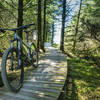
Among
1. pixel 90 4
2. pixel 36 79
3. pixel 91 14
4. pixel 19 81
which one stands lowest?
pixel 36 79

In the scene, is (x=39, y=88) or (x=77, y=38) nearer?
(x=39, y=88)

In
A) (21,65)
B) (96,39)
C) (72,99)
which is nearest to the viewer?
(21,65)

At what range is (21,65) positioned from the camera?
273 centimetres

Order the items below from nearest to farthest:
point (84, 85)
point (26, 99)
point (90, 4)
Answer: point (26, 99) → point (84, 85) → point (90, 4)

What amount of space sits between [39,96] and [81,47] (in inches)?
336

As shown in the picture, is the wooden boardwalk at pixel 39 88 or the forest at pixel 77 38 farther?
the forest at pixel 77 38

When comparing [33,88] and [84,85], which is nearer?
[33,88]

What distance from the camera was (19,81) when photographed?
2.74m

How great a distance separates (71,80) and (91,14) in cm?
687

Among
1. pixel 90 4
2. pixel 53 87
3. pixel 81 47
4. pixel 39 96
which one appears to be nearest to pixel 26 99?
pixel 39 96

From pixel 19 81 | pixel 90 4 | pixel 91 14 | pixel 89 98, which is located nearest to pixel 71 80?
pixel 89 98

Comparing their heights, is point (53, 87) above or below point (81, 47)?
above

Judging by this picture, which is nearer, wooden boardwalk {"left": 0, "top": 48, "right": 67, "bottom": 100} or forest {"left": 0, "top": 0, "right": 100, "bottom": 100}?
wooden boardwalk {"left": 0, "top": 48, "right": 67, "bottom": 100}

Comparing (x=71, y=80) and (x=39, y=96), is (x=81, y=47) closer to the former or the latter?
(x=71, y=80)
